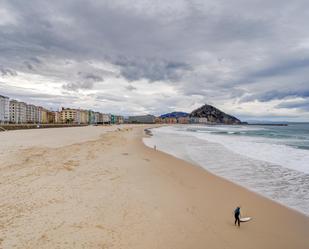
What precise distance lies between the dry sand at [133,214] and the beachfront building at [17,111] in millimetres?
111121

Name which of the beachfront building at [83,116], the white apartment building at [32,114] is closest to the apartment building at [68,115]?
the beachfront building at [83,116]

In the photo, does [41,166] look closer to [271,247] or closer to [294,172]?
[271,247]

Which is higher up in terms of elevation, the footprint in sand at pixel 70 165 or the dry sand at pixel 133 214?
the footprint in sand at pixel 70 165

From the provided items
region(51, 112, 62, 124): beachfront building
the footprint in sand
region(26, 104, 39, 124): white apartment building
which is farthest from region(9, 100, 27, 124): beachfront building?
the footprint in sand

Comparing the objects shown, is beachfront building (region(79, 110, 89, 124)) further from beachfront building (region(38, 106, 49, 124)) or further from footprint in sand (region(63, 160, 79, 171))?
footprint in sand (region(63, 160, 79, 171))

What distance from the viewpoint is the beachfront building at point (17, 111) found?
102 meters

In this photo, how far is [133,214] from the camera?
5.63 m

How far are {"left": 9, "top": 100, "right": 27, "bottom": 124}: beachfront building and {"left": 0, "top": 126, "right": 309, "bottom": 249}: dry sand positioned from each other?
111121mm

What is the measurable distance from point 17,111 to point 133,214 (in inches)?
4734

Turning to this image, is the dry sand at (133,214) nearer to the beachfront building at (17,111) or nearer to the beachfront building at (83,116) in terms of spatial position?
the beachfront building at (17,111)

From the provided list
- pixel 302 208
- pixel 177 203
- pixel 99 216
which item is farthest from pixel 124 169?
pixel 302 208

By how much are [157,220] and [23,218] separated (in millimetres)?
3179

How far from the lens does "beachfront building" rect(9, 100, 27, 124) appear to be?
102331 millimetres

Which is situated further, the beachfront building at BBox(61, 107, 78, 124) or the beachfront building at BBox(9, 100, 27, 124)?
the beachfront building at BBox(61, 107, 78, 124)
